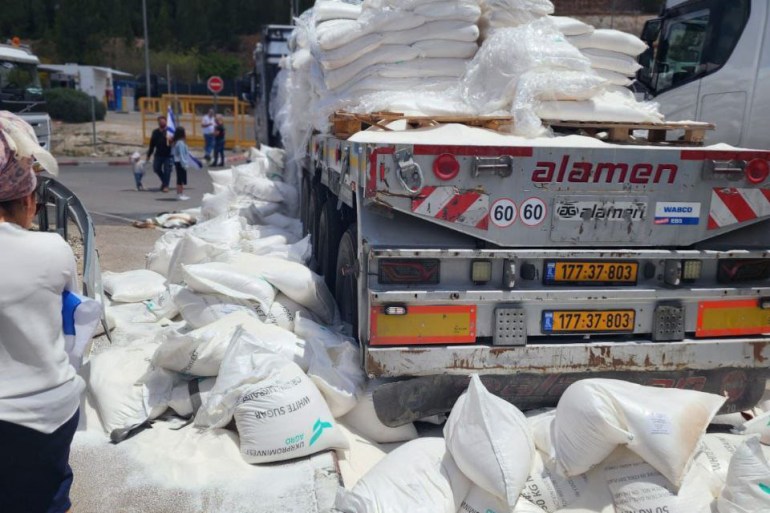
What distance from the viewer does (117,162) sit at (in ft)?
69.5

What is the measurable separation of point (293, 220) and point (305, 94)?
1911 millimetres

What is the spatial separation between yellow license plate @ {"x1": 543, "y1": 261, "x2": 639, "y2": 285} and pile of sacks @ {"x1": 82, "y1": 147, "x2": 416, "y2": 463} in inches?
40.5

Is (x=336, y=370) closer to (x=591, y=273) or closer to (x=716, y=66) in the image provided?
(x=591, y=273)

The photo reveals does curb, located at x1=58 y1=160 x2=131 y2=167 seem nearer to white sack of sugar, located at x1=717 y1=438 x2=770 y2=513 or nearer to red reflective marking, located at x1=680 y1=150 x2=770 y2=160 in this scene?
red reflective marking, located at x1=680 y1=150 x2=770 y2=160

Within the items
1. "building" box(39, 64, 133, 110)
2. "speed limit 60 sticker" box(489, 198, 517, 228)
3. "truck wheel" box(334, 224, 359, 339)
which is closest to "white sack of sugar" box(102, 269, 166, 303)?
"truck wheel" box(334, 224, 359, 339)

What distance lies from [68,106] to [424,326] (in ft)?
106

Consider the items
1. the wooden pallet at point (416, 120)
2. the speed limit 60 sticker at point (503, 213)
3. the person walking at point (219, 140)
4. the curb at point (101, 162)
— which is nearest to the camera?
the speed limit 60 sticker at point (503, 213)

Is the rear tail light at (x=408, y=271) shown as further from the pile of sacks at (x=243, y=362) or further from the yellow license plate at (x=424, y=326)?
the pile of sacks at (x=243, y=362)

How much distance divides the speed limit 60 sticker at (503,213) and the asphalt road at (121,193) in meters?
7.59

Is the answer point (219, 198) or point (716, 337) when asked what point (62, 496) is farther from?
point (219, 198)

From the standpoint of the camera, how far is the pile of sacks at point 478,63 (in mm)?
3611

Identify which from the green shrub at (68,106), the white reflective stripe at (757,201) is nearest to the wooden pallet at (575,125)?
the white reflective stripe at (757,201)

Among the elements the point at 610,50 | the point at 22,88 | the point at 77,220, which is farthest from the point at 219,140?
the point at 610,50

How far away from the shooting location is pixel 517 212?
308 cm
